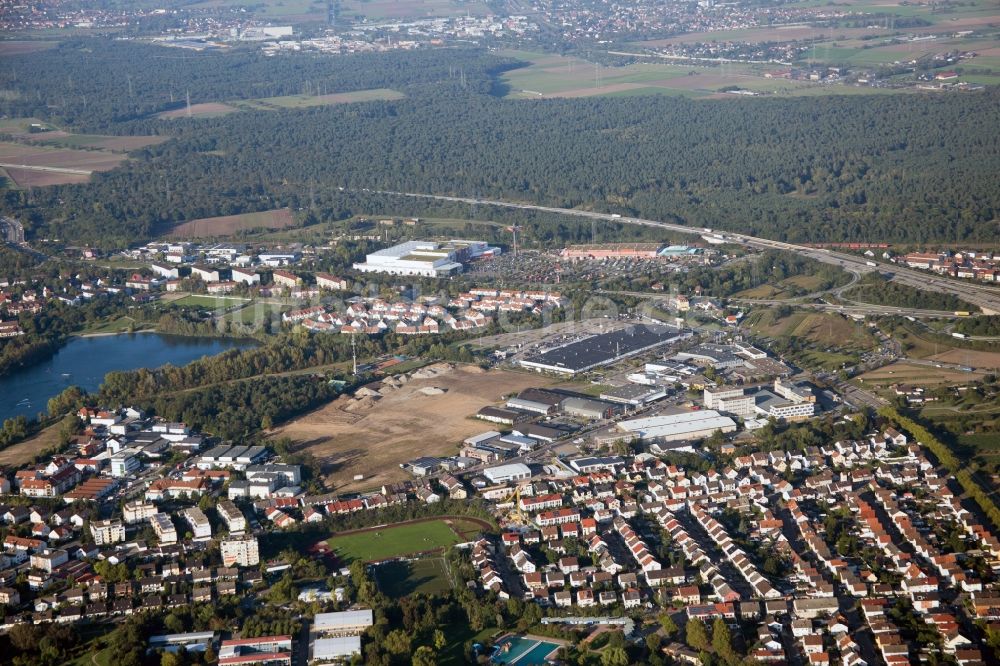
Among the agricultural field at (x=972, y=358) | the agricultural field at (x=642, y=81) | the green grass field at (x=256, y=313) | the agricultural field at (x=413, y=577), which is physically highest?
the agricultural field at (x=642, y=81)

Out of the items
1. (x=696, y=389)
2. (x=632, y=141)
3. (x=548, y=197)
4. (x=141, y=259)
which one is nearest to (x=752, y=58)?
(x=632, y=141)

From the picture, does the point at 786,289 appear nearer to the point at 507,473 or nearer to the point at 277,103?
the point at 507,473

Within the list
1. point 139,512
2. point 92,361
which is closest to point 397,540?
point 139,512

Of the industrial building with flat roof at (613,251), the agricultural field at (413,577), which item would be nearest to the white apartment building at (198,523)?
the agricultural field at (413,577)

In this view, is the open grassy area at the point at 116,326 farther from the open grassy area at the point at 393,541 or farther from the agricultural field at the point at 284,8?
the agricultural field at the point at 284,8

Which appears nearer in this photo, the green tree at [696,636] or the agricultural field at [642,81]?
the green tree at [696,636]

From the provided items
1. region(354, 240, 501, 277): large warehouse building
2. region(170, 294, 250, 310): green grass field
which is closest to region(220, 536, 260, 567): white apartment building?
region(170, 294, 250, 310): green grass field
